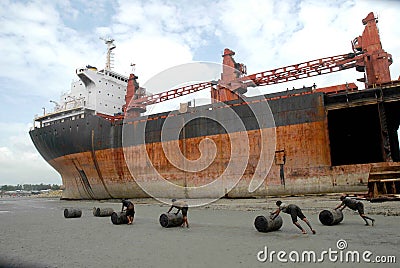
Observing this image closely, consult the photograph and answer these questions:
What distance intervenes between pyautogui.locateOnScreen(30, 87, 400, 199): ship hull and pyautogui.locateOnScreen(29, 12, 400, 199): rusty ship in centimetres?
6

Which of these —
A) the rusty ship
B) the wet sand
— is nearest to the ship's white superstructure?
the rusty ship

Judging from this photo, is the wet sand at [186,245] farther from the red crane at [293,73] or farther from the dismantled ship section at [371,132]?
the red crane at [293,73]

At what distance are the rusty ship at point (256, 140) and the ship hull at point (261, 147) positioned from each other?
0.06 metres

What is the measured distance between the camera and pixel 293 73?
916 inches

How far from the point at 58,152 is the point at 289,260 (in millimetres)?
29084

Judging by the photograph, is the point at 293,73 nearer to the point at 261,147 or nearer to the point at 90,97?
the point at 261,147

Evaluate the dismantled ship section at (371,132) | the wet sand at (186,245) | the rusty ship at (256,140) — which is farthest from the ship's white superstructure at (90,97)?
the wet sand at (186,245)

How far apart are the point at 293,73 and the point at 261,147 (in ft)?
23.7

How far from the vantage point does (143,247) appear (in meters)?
6.65

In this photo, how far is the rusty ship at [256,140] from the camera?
1794cm

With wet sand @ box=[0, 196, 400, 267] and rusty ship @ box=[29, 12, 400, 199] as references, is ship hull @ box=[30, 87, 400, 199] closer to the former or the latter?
rusty ship @ box=[29, 12, 400, 199]

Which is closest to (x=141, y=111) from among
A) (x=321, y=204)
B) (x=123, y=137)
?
(x=123, y=137)

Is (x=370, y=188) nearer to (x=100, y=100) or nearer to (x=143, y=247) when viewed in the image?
(x=143, y=247)

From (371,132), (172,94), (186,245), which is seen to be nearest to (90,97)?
(172,94)
